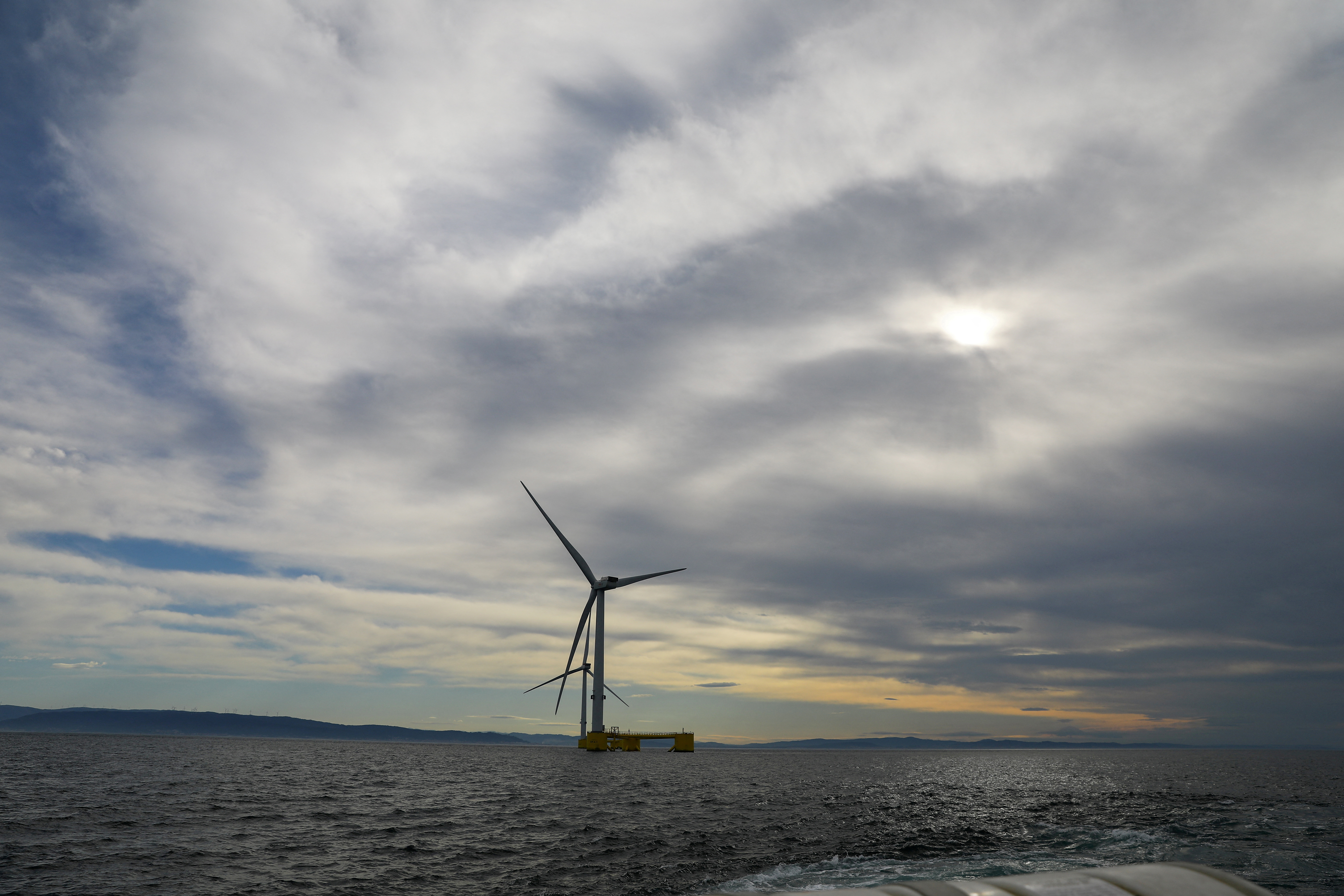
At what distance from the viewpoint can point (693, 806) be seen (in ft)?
245

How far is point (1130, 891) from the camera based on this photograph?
11.1m

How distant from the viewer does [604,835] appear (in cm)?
5294

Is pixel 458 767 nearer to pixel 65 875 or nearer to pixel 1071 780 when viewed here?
pixel 1071 780

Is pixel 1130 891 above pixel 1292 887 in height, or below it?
above

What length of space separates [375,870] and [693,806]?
42.1 meters

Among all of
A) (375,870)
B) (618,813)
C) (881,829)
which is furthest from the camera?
(618,813)

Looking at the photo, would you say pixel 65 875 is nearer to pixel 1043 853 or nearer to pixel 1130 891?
pixel 1130 891

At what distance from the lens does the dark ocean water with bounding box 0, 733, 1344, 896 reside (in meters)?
37.2

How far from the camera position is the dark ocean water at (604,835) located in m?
37.2

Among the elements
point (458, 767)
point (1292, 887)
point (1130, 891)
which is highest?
point (1130, 891)

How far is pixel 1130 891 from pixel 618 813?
63329 millimetres

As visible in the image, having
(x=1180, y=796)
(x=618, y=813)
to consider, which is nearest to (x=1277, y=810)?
(x=1180, y=796)

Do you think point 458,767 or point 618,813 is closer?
point 618,813

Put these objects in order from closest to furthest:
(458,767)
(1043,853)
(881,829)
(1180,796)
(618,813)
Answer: (1043,853) < (881,829) < (618,813) < (1180,796) < (458,767)
